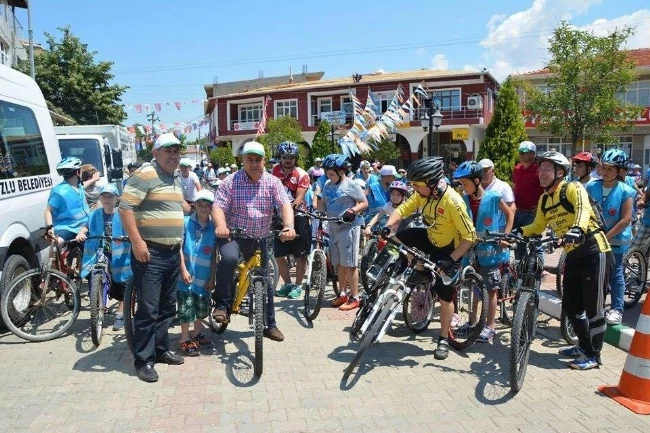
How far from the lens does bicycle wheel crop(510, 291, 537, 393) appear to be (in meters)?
4.11

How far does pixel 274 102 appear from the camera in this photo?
42781 mm

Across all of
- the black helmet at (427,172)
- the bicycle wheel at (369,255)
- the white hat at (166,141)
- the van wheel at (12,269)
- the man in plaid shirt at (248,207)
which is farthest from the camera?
the bicycle wheel at (369,255)

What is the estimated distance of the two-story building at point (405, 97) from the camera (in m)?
36.3

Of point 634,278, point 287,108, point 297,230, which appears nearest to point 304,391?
point 297,230

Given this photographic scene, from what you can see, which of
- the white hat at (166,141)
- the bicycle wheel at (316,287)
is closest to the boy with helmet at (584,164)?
the bicycle wheel at (316,287)

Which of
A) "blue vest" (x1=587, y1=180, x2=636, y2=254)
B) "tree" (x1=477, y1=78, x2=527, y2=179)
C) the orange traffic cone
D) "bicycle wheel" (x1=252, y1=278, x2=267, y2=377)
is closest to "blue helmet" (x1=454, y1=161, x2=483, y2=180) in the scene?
"blue vest" (x1=587, y1=180, x2=636, y2=254)

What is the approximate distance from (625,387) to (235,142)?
43426 mm

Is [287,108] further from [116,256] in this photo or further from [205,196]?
[205,196]

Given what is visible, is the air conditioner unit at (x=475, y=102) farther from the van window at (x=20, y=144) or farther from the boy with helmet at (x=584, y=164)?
the van window at (x=20, y=144)

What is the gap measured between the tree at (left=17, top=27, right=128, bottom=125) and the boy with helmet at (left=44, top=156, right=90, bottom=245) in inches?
1044

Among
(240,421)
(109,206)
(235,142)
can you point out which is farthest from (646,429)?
(235,142)

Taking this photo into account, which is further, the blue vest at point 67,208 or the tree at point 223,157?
the tree at point 223,157

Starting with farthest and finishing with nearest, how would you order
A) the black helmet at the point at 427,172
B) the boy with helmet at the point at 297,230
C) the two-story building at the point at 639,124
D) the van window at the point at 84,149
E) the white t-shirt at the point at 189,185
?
the two-story building at the point at 639,124, the van window at the point at 84,149, the white t-shirt at the point at 189,185, the boy with helmet at the point at 297,230, the black helmet at the point at 427,172

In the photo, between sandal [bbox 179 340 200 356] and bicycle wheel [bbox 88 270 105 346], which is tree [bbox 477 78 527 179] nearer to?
sandal [bbox 179 340 200 356]
